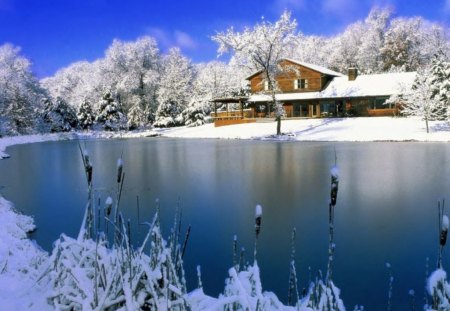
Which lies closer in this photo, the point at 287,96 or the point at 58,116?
the point at 287,96

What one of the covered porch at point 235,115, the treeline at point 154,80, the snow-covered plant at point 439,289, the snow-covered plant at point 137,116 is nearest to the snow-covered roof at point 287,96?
the covered porch at point 235,115

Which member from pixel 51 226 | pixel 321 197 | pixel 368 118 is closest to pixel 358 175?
pixel 321 197

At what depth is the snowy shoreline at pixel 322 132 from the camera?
3184 cm

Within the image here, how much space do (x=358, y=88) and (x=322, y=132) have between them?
12.2 meters

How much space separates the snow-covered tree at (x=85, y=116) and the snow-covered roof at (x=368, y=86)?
31.2 meters

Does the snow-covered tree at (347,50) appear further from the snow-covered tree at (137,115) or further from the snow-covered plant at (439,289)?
the snow-covered plant at (439,289)

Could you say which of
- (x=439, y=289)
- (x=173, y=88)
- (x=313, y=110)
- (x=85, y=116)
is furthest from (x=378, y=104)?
(x=439, y=289)

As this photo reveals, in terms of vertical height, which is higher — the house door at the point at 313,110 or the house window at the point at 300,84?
the house window at the point at 300,84

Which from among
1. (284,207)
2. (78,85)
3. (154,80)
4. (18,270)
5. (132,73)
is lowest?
(284,207)

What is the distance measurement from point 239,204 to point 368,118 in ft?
114

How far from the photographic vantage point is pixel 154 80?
209 feet

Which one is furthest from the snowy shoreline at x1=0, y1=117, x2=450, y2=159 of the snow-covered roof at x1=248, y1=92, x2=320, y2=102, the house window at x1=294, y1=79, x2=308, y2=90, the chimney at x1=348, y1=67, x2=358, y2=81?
the chimney at x1=348, y1=67, x2=358, y2=81

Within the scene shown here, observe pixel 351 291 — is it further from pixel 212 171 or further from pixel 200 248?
pixel 212 171

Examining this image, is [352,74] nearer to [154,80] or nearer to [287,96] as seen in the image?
[287,96]
